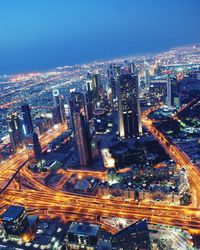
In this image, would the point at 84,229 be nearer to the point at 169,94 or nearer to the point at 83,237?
the point at 83,237

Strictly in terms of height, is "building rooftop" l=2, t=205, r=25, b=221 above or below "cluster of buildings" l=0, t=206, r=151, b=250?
above

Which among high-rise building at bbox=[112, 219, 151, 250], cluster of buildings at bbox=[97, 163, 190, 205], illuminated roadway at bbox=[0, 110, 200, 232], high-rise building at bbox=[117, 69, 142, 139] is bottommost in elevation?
illuminated roadway at bbox=[0, 110, 200, 232]

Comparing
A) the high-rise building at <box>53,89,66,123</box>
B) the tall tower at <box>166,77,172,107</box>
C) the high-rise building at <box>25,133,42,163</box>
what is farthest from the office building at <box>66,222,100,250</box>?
the tall tower at <box>166,77,172,107</box>

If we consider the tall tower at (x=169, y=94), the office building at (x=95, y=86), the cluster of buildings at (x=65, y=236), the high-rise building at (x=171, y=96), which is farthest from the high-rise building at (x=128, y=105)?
the cluster of buildings at (x=65, y=236)

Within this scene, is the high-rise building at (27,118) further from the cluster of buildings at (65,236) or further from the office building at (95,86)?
the cluster of buildings at (65,236)

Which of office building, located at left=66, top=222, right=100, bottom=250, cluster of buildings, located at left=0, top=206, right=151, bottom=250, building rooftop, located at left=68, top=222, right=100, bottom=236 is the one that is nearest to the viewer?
cluster of buildings, located at left=0, top=206, right=151, bottom=250

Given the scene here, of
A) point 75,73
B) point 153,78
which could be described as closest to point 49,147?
point 153,78

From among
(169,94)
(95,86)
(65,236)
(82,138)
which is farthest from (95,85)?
(65,236)

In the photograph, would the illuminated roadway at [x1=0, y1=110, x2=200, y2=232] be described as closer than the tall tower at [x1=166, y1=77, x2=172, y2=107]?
Yes

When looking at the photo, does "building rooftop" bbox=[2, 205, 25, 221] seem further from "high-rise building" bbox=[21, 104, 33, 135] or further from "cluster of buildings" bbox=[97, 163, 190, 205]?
"high-rise building" bbox=[21, 104, 33, 135]
